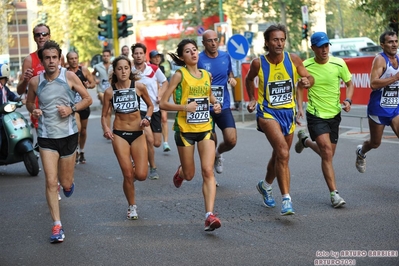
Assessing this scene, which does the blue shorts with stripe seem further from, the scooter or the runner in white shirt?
the scooter

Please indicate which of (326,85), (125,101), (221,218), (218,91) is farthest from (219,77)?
(221,218)

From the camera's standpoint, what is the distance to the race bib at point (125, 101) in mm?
8758

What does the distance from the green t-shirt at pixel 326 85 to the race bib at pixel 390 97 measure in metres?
0.84

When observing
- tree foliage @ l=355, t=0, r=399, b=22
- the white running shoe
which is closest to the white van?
tree foliage @ l=355, t=0, r=399, b=22

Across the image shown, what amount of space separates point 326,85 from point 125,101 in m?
2.15

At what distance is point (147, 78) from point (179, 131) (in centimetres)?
451

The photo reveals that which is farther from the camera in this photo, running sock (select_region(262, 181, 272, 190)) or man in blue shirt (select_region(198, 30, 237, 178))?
man in blue shirt (select_region(198, 30, 237, 178))

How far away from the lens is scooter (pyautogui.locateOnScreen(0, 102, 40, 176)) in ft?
40.7

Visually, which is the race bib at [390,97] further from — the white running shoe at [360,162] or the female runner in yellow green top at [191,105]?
the female runner in yellow green top at [191,105]

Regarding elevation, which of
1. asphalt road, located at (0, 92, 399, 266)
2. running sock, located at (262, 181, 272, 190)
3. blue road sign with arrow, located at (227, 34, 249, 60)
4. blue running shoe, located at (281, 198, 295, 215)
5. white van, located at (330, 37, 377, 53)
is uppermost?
white van, located at (330, 37, 377, 53)

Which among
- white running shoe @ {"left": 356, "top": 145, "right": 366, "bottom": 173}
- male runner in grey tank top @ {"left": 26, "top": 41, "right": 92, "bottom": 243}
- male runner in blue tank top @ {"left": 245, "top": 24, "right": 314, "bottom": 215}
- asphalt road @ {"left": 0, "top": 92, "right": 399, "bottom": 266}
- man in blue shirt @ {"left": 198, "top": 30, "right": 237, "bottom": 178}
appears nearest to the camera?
asphalt road @ {"left": 0, "top": 92, "right": 399, "bottom": 266}

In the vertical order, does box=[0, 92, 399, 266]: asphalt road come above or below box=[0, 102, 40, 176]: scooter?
below

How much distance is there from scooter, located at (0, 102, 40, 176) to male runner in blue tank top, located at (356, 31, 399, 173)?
5.23 meters

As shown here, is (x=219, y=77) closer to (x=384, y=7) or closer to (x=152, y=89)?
(x=152, y=89)
